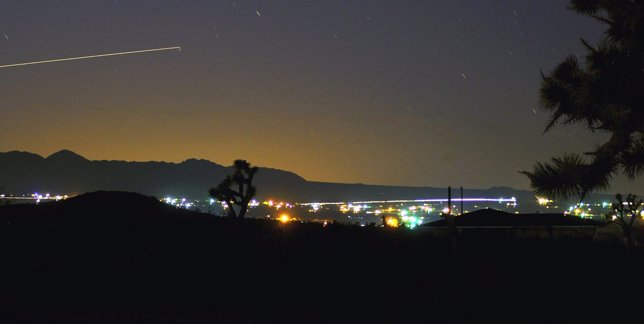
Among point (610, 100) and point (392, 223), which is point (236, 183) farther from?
point (610, 100)

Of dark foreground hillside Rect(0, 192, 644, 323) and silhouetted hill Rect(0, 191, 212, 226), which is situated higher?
silhouetted hill Rect(0, 191, 212, 226)

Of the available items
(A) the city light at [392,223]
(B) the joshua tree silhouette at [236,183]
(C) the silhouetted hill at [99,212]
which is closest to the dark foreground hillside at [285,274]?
(C) the silhouetted hill at [99,212]

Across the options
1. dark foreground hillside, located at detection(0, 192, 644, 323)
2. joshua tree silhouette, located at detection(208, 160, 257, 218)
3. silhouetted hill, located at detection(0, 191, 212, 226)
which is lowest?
dark foreground hillside, located at detection(0, 192, 644, 323)

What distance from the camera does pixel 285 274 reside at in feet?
58.2

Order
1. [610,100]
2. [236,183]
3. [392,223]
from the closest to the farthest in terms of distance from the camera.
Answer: [610,100]
[236,183]
[392,223]

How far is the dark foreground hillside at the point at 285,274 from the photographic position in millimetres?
14695

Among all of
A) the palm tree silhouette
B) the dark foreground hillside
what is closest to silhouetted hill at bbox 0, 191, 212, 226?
the dark foreground hillside

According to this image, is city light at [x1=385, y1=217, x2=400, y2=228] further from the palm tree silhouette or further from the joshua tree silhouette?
the palm tree silhouette

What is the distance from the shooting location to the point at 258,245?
64.6 ft

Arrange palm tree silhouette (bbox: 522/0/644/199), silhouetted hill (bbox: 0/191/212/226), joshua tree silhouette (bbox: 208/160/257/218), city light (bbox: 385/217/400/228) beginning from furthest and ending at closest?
joshua tree silhouette (bbox: 208/160/257/218), city light (bbox: 385/217/400/228), silhouetted hill (bbox: 0/191/212/226), palm tree silhouette (bbox: 522/0/644/199)

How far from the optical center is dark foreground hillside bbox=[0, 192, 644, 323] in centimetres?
1470

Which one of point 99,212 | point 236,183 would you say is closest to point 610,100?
point 99,212


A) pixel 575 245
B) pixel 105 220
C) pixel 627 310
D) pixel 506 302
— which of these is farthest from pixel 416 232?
pixel 105 220

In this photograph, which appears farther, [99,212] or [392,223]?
[392,223]
